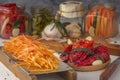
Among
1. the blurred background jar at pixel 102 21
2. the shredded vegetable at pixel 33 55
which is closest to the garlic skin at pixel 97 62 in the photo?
the shredded vegetable at pixel 33 55

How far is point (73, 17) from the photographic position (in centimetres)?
169

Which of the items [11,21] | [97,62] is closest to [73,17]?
[11,21]

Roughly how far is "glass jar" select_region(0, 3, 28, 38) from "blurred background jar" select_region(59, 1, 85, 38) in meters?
0.17

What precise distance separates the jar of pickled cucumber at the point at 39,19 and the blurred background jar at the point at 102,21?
18 cm

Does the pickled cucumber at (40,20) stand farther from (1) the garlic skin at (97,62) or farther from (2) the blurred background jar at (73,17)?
(1) the garlic skin at (97,62)

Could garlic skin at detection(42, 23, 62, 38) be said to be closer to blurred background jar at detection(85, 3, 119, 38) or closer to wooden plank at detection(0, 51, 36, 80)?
blurred background jar at detection(85, 3, 119, 38)

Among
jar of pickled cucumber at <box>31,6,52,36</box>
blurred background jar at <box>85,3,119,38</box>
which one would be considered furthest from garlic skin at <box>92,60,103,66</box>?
jar of pickled cucumber at <box>31,6,52,36</box>

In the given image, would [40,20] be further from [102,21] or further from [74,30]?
[102,21]

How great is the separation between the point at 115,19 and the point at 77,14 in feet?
0.52

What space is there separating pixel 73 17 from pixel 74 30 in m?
0.06

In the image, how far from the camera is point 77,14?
168cm

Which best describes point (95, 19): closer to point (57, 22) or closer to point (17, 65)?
point (57, 22)

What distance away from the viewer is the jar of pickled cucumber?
5.66 ft

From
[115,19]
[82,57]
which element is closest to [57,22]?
[115,19]
